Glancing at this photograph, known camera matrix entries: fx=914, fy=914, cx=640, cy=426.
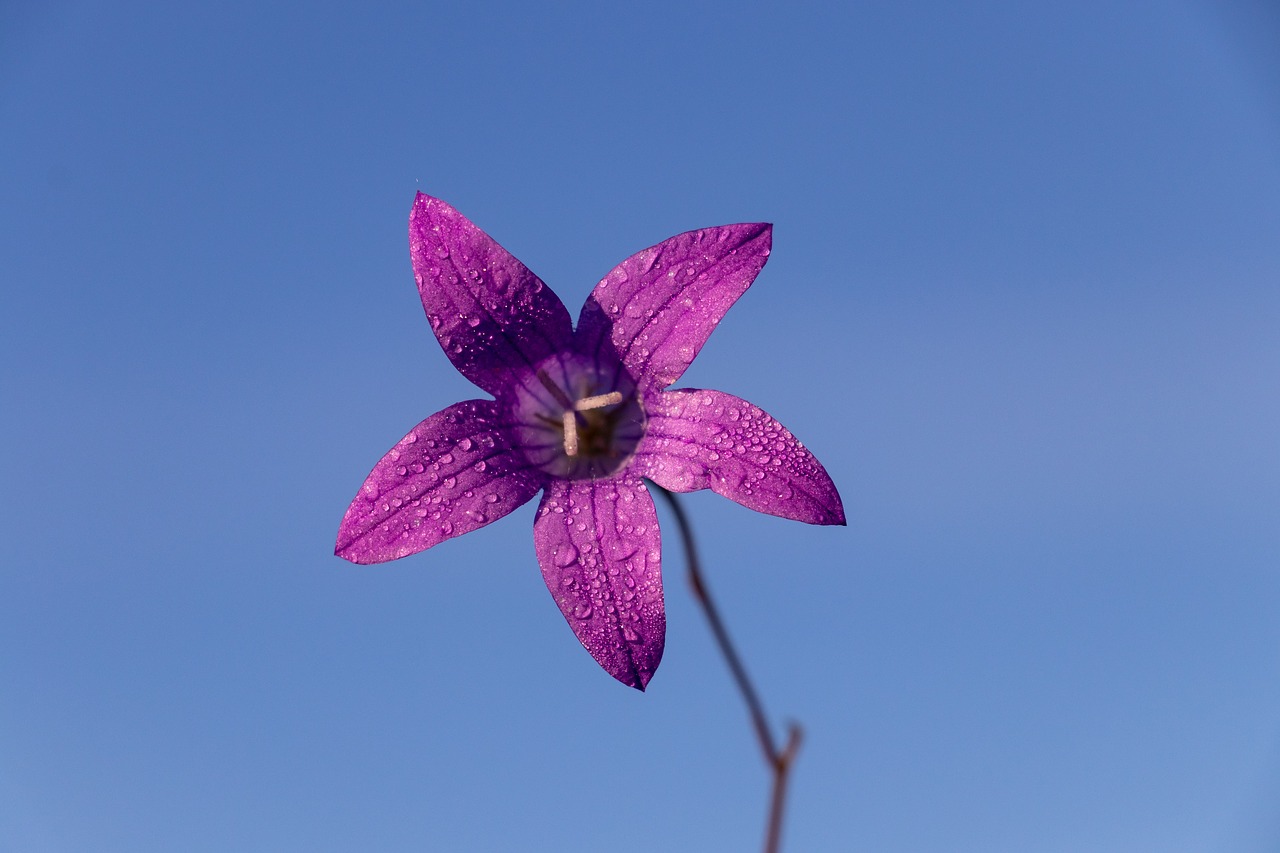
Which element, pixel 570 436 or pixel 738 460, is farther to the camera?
pixel 570 436

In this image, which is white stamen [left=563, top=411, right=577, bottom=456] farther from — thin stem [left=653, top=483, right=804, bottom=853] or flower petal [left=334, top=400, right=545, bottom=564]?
thin stem [left=653, top=483, right=804, bottom=853]

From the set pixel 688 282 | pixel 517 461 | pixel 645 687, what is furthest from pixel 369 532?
pixel 688 282

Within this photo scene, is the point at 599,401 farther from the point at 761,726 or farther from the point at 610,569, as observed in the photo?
the point at 761,726

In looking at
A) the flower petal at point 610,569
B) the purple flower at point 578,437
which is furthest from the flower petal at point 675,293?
the flower petal at point 610,569

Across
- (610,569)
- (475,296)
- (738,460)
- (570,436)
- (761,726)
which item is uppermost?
(475,296)

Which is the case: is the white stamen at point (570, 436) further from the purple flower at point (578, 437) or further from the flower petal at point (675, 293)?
the flower petal at point (675, 293)

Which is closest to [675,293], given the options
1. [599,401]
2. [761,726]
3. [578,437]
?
[599,401]
